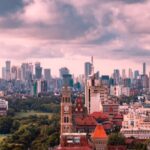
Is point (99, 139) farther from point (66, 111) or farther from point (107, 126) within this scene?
point (107, 126)

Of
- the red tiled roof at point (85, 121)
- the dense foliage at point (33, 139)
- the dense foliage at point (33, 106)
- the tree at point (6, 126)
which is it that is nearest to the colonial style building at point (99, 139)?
the dense foliage at point (33, 139)

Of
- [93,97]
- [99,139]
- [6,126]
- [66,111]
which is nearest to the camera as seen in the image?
[99,139]

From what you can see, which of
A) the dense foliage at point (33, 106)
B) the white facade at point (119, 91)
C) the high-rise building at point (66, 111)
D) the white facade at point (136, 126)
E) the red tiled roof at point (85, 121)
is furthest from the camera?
the white facade at point (119, 91)

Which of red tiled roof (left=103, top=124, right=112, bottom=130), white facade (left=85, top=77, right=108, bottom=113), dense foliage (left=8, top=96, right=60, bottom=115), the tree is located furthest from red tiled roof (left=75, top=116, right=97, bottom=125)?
dense foliage (left=8, top=96, right=60, bottom=115)

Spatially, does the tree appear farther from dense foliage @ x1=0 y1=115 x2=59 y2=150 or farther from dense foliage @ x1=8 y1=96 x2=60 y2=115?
dense foliage @ x1=8 y1=96 x2=60 y2=115

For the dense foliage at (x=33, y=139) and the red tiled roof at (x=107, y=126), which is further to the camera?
the red tiled roof at (x=107, y=126)

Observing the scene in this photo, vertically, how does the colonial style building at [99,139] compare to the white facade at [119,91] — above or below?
below

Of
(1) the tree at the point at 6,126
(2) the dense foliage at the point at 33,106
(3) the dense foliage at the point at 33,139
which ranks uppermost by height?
(2) the dense foliage at the point at 33,106

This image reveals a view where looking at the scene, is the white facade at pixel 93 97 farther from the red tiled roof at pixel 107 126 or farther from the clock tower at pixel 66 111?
the clock tower at pixel 66 111

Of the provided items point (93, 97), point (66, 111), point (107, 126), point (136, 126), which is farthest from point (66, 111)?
point (93, 97)

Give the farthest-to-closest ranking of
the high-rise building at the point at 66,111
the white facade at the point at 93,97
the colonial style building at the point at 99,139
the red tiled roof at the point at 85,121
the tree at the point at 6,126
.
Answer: the white facade at the point at 93,97 < the tree at the point at 6,126 < the red tiled roof at the point at 85,121 < the high-rise building at the point at 66,111 < the colonial style building at the point at 99,139

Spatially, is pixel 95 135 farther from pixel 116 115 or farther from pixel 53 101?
pixel 53 101

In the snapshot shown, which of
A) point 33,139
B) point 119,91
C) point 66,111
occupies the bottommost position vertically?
point 33,139
